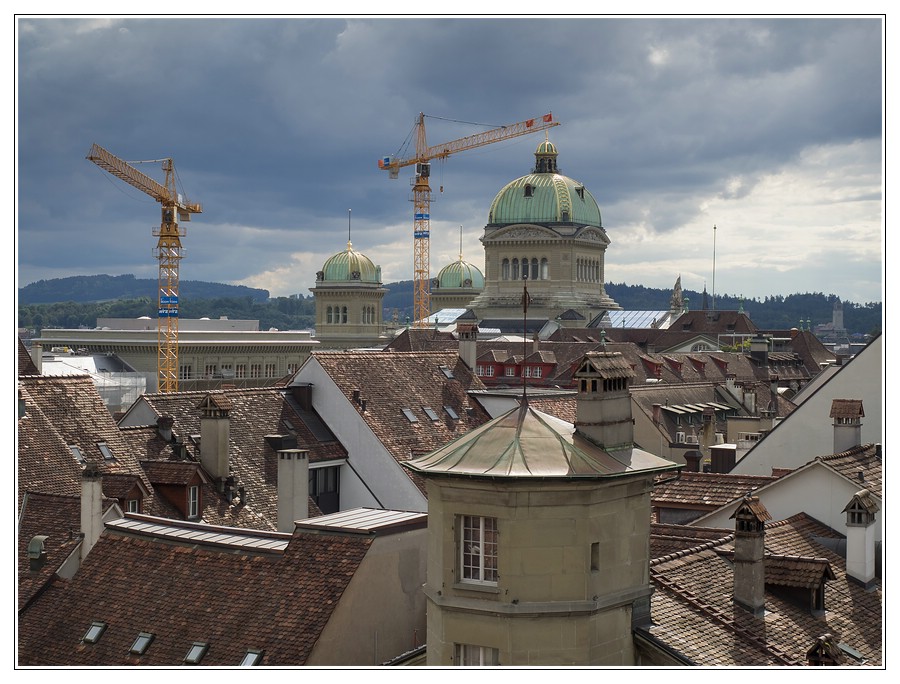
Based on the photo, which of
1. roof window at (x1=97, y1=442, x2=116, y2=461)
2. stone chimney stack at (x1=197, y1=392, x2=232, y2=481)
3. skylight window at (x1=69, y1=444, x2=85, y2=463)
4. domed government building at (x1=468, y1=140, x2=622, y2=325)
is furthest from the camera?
domed government building at (x1=468, y1=140, x2=622, y2=325)

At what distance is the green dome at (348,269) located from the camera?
195 meters

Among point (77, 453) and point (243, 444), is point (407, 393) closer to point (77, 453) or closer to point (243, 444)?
point (243, 444)

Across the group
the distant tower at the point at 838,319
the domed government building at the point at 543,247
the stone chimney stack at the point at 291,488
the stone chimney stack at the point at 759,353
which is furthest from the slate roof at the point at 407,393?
the domed government building at the point at 543,247

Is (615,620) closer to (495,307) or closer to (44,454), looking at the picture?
(44,454)

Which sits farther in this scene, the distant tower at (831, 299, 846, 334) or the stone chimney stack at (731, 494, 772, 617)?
the distant tower at (831, 299, 846, 334)

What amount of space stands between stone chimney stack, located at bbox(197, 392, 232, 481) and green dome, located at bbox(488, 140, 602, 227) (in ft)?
456

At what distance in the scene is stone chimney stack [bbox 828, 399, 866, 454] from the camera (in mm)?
38250

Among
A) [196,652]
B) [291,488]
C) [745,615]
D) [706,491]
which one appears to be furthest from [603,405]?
[291,488]

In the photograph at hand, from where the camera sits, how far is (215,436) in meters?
39.5

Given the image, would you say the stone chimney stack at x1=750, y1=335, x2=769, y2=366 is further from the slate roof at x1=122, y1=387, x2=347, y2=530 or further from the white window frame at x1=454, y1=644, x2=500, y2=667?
the white window frame at x1=454, y1=644, x2=500, y2=667

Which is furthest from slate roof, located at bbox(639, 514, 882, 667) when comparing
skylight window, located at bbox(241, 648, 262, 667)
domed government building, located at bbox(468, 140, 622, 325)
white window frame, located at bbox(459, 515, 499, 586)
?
domed government building, located at bbox(468, 140, 622, 325)

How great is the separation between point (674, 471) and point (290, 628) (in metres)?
7.89

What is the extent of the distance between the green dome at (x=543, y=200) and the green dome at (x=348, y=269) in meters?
23.4
